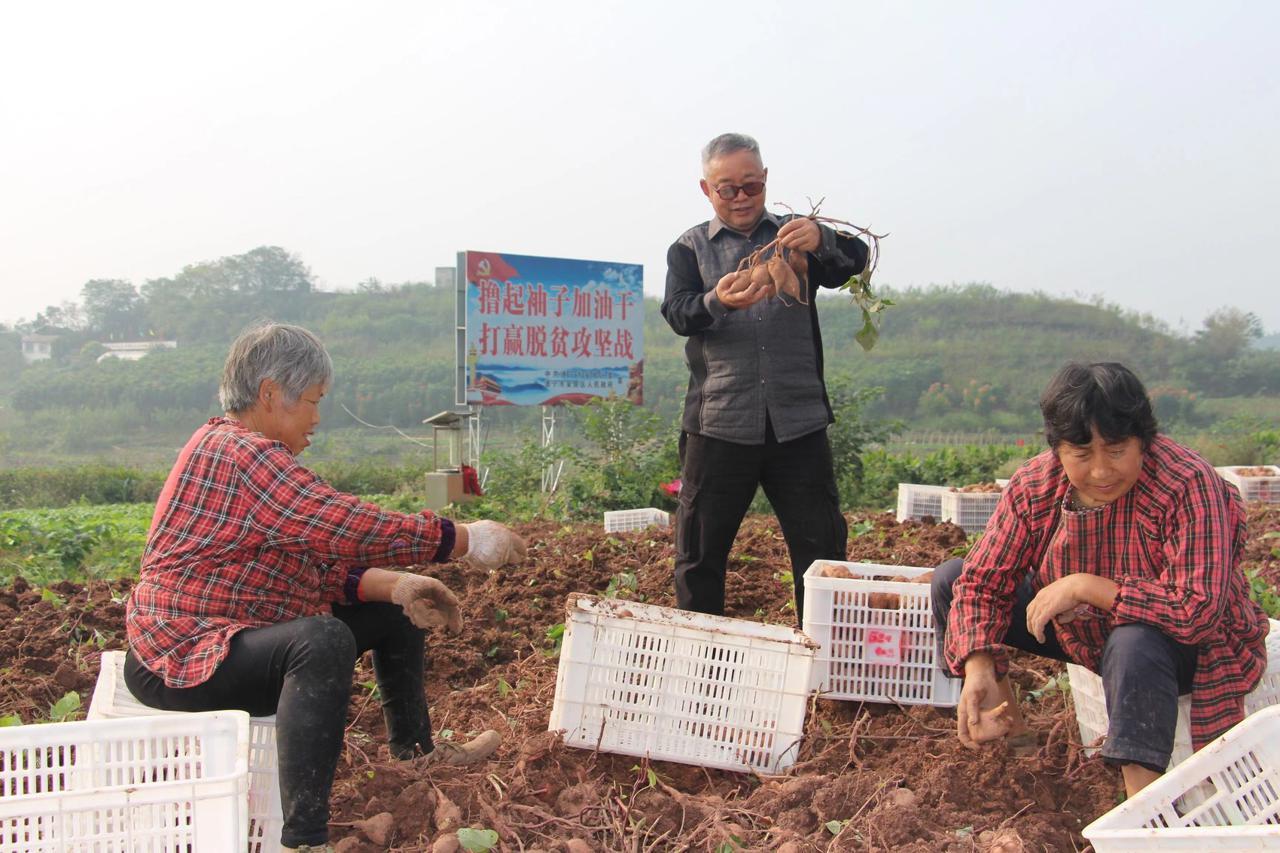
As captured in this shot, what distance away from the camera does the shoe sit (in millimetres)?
2762

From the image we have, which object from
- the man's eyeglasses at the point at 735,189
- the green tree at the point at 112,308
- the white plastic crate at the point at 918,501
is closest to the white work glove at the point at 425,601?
the man's eyeglasses at the point at 735,189

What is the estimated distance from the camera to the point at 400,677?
2.79 m

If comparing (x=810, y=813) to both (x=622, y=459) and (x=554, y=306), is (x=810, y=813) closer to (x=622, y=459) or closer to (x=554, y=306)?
(x=622, y=459)

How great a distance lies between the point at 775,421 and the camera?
3457mm

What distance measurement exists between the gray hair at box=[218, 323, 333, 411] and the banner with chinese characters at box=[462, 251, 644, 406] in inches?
358

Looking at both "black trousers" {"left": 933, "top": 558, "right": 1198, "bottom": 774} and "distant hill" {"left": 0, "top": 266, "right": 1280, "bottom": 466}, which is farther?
"distant hill" {"left": 0, "top": 266, "right": 1280, "bottom": 466}

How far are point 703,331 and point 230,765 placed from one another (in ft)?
6.72

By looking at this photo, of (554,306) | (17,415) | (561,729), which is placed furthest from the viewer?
(17,415)

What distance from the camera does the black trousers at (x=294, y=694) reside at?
2223 millimetres

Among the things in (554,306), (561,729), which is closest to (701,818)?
(561,729)

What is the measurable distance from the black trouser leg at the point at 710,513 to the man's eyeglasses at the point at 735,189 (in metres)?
0.78

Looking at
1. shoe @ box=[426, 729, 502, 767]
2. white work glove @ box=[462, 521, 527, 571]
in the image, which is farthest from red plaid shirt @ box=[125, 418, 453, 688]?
shoe @ box=[426, 729, 502, 767]

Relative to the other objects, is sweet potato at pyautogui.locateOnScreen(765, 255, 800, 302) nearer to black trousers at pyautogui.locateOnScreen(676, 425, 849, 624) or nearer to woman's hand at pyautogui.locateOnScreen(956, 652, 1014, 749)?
black trousers at pyautogui.locateOnScreen(676, 425, 849, 624)

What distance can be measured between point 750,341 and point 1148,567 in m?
1.45
